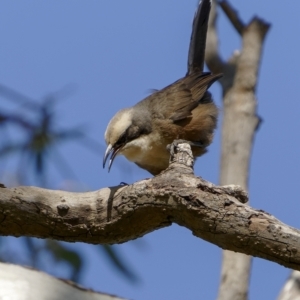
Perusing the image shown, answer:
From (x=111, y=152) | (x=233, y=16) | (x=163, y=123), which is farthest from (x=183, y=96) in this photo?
(x=233, y=16)

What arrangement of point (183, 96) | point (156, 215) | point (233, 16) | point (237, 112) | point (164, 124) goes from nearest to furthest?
point (156, 215) < point (164, 124) < point (183, 96) < point (237, 112) < point (233, 16)

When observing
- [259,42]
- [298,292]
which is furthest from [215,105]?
[298,292]

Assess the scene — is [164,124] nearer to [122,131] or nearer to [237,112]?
[122,131]

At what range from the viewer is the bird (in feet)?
15.6

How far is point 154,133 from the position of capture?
491 centimetres

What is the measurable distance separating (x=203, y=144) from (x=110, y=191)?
6.27 ft

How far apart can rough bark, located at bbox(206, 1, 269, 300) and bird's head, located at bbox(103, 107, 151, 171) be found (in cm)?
92

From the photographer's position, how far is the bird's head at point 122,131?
466 centimetres

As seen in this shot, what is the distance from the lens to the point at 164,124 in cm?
495

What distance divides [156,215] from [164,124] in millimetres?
1947

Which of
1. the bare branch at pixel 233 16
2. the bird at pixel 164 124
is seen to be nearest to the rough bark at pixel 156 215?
the bird at pixel 164 124

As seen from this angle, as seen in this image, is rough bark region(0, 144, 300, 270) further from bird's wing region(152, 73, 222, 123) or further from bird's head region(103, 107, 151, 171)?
bird's wing region(152, 73, 222, 123)

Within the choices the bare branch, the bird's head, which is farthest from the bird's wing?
the bare branch

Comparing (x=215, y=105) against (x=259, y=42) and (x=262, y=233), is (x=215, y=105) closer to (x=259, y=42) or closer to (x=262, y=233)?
(x=259, y=42)
